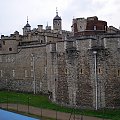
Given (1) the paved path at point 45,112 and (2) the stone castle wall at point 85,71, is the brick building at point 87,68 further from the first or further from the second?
(1) the paved path at point 45,112

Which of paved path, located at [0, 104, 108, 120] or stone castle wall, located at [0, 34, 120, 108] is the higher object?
stone castle wall, located at [0, 34, 120, 108]

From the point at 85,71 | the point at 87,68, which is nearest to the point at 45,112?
the point at 85,71

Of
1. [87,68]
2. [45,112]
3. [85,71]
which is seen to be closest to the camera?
[45,112]

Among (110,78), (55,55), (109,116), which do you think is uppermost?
(55,55)

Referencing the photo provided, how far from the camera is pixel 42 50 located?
46.0 m

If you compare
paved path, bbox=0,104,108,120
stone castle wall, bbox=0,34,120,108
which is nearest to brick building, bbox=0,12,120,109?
stone castle wall, bbox=0,34,120,108

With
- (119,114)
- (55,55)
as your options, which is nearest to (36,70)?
(55,55)

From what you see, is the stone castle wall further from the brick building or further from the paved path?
the paved path

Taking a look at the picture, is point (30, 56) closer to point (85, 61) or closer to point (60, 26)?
point (85, 61)

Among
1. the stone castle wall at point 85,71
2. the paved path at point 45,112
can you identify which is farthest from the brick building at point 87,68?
the paved path at point 45,112

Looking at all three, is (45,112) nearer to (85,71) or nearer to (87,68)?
(85,71)

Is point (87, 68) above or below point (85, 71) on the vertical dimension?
above

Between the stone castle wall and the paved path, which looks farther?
the stone castle wall

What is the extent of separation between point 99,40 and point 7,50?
2434 centimetres
